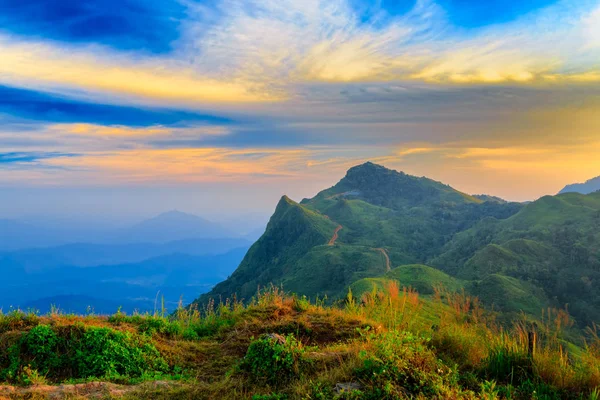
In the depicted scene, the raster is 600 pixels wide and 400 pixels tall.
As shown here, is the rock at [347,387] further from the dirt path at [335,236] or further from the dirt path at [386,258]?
the dirt path at [335,236]

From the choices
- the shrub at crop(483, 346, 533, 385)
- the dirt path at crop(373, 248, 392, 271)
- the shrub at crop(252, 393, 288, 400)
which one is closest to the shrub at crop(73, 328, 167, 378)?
the shrub at crop(252, 393, 288, 400)

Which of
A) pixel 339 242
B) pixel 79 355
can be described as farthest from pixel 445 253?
pixel 79 355

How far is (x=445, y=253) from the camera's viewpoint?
269 feet

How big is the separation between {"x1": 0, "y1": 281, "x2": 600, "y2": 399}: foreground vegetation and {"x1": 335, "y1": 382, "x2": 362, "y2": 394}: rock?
2cm

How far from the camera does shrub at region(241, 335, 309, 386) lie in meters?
6.74

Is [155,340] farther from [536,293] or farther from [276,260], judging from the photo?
[276,260]

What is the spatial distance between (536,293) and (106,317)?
5873 centimetres

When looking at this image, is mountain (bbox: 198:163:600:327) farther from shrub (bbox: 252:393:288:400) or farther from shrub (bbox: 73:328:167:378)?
shrub (bbox: 252:393:288:400)

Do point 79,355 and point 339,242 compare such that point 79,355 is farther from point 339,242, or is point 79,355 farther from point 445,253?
point 339,242

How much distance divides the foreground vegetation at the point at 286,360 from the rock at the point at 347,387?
0.8 inches

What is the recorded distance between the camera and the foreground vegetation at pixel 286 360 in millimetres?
6043

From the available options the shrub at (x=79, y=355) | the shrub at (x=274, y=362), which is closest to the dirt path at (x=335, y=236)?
the shrub at (x=79, y=355)

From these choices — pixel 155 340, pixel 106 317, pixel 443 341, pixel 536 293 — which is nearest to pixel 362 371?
pixel 443 341

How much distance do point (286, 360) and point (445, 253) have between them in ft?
272
